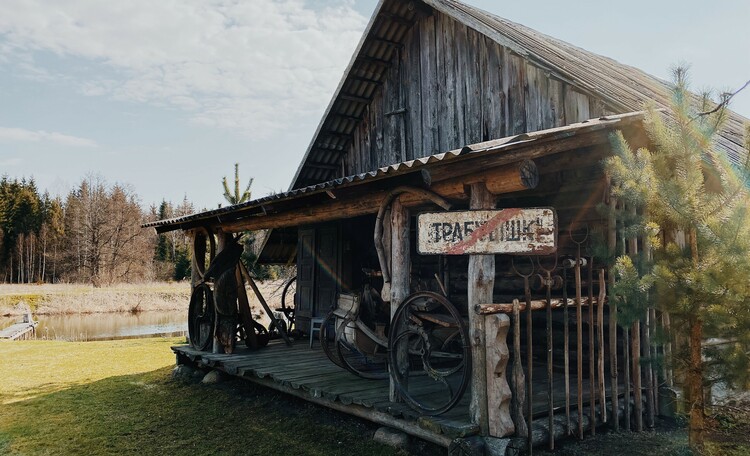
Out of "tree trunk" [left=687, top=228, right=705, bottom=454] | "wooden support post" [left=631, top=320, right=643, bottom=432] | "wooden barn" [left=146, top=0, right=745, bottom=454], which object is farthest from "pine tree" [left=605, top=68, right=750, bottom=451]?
"wooden support post" [left=631, top=320, right=643, bottom=432]

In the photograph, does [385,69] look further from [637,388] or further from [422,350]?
[637,388]

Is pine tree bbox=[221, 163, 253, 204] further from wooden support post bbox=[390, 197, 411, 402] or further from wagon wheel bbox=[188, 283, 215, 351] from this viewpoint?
wooden support post bbox=[390, 197, 411, 402]

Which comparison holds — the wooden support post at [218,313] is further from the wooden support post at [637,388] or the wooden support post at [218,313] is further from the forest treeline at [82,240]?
the forest treeline at [82,240]

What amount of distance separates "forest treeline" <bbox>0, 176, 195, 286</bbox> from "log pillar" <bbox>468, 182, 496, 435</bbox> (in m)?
35.6

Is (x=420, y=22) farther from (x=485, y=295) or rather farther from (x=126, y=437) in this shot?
(x=126, y=437)

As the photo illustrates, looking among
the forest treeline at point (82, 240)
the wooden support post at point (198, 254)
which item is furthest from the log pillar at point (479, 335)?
the forest treeline at point (82, 240)

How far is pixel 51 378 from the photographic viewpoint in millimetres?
10109

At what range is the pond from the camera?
777 inches

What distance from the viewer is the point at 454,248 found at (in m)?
4.85

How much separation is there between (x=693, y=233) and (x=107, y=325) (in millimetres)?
23125

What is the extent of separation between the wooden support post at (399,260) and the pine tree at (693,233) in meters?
2.18

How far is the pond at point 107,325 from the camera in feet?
64.7

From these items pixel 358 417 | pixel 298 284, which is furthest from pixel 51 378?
pixel 358 417

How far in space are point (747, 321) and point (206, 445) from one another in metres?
5.19
